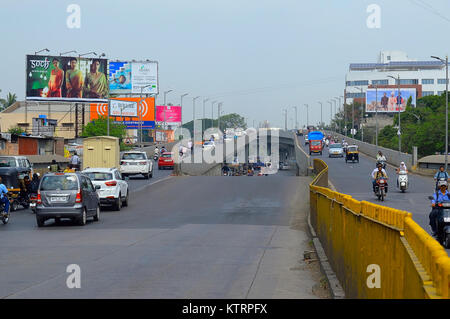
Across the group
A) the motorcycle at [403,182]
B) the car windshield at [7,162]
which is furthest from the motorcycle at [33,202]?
the motorcycle at [403,182]

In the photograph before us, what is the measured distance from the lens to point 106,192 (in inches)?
1162

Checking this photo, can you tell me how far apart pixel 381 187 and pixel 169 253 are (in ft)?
63.8

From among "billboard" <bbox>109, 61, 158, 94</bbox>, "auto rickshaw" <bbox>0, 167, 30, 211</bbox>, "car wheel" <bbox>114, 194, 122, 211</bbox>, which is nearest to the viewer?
"car wheel" <bbox>114, 194, 122, 211</bbox>

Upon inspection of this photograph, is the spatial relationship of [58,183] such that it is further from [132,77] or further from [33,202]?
[132,77]

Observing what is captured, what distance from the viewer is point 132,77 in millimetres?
104625

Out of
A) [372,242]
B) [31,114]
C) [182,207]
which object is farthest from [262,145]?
[372,242]

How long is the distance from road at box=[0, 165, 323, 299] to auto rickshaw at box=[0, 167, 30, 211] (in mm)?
1148

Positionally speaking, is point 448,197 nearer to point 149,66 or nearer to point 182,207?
point 182,207

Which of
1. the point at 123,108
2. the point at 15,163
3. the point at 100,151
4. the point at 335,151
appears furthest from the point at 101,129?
the point at 15,163

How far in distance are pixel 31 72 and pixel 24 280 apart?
7874 cm

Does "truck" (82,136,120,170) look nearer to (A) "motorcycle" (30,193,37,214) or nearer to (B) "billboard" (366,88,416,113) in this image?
(A) "motorcycle" (30,193,37,214)

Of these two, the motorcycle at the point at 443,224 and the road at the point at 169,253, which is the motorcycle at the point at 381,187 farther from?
the motorcycle at the point at 443,224

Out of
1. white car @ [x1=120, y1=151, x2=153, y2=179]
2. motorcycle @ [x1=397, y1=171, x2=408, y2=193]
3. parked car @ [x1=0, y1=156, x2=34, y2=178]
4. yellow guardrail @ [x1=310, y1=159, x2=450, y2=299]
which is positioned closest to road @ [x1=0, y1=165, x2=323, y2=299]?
yellow guardrail @ [x1=310, y1=159, x2=450, y2=299]

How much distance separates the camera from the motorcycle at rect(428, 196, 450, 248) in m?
17.2
